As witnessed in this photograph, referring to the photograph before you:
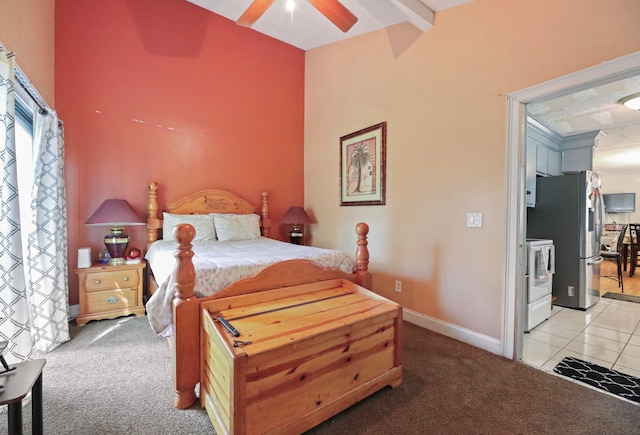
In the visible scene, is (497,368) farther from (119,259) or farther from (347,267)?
(119,259)

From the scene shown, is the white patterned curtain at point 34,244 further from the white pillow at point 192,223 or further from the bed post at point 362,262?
the bed post at point 362,262

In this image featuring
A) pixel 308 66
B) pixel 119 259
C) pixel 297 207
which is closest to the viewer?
pixel 119 259

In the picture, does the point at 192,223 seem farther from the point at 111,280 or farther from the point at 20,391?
the point at 20,391

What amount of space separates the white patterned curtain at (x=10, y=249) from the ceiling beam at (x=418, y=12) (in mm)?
2600

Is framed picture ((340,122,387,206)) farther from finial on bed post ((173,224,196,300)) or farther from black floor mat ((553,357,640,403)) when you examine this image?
finial on bed post ((173,224,196,300))

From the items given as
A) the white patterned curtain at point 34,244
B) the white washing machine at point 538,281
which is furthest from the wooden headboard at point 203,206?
the white washing machine at point 538,281

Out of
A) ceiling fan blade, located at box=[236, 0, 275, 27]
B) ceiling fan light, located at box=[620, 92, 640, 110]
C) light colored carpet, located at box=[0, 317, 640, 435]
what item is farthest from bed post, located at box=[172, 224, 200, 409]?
ceiling fan light, located at box=[620, 92, 640, 110]

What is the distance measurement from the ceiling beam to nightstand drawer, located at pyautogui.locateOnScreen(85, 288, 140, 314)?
3.54m

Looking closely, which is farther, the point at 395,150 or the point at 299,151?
the point at 299,151

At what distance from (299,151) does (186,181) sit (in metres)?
1.67

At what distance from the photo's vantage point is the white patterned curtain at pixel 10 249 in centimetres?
147

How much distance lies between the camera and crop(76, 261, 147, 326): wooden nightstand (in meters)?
2.59

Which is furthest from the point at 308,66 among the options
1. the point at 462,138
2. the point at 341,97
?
the point at 462,138

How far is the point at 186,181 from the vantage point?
11.2ft
